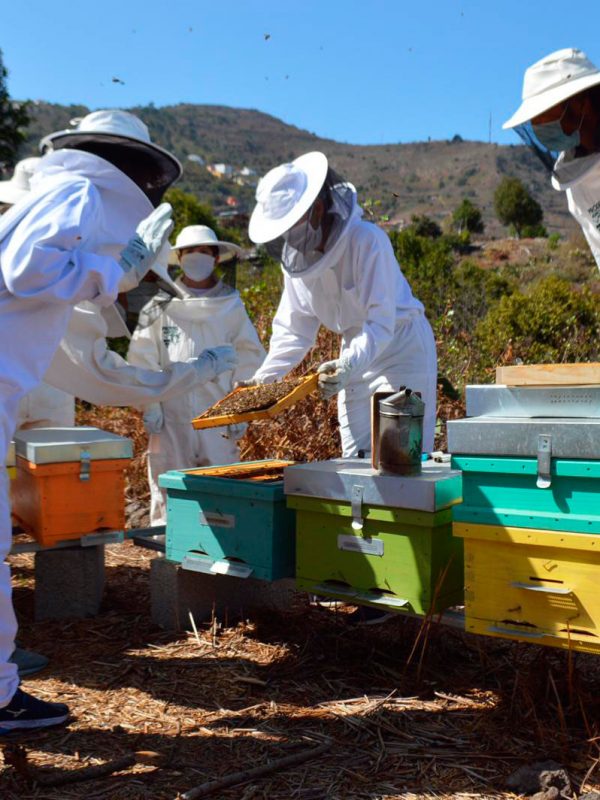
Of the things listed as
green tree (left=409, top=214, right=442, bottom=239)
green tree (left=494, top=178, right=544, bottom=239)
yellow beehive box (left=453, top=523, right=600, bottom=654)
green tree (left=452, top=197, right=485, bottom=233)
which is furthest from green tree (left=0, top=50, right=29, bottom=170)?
green tree (left=494, top=178, right=544, bottom=239)

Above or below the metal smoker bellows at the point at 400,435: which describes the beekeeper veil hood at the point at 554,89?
above

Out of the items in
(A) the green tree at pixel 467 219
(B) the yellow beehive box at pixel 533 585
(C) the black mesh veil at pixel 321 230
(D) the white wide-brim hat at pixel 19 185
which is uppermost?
(A) the green tree at pixel 467 219

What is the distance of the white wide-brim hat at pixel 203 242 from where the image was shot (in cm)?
529

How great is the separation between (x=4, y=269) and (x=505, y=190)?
1825 inches

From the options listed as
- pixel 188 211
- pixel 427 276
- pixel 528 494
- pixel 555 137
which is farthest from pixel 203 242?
pixel 188 211

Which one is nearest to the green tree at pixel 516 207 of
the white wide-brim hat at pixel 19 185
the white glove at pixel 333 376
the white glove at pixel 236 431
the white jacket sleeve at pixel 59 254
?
the white glove at pixel 236 431

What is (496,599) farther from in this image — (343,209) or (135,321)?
(135,321)

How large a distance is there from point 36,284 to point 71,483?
4.65 ft

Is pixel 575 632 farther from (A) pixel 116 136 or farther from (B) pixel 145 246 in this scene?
(A) pixel 116 136

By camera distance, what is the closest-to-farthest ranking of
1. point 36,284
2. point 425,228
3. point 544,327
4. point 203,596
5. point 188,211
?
point 36,284 → point 203,596 → point 544,327 → point 188,211 → point 425,228

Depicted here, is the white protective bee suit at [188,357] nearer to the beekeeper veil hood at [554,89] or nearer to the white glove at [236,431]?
the white glove at [236,431]

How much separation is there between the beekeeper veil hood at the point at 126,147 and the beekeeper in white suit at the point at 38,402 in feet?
3.86

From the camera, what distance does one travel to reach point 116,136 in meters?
3.16

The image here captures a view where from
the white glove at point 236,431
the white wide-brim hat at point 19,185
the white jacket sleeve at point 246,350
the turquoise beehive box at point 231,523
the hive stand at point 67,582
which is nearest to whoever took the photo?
the turquoise beehive box at point 231,523
